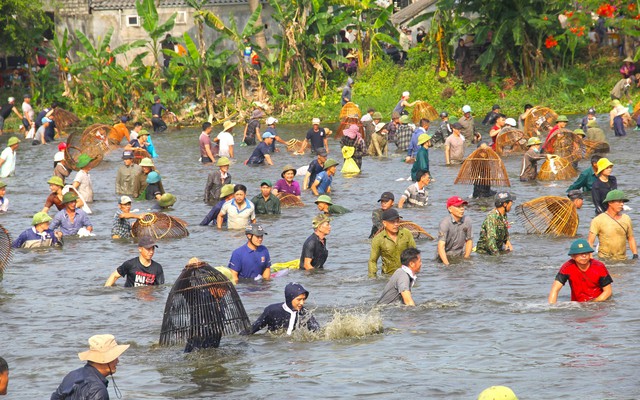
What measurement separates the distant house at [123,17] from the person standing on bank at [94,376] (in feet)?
119

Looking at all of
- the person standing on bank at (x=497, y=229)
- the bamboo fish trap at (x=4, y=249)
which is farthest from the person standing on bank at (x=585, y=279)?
the bamboo fish trap at (x=4, y=249)

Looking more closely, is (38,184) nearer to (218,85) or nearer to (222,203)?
(222,203)

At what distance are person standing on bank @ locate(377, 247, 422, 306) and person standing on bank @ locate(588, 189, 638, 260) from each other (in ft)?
10.1

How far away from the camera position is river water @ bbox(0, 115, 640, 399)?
40.3ft

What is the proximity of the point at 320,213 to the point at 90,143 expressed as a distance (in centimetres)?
971

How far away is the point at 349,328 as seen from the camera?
13953mm

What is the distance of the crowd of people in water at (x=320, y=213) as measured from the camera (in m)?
13.5

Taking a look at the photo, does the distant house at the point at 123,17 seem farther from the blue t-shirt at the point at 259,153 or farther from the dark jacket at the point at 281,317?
the dark jacket at the point at 281,317

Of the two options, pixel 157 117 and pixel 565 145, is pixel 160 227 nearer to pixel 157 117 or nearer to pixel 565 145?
pixel 565 145

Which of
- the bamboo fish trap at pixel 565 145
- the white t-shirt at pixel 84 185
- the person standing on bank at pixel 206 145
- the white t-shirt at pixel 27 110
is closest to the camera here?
the white t-shirt at pixel 84 185

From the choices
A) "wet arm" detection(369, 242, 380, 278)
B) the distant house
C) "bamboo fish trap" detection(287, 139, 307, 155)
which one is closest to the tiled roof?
the distant house

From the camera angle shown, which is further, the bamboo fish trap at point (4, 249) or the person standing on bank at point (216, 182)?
the person standing on bank at point (216, 182)

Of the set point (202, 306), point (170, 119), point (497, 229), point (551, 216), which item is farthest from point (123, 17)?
point (202, 306)

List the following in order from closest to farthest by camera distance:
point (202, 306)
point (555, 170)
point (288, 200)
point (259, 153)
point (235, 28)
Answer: point (202, 306) → point (288, 200) → point (555, 170) → point (259, 153) → point (235, 28)
